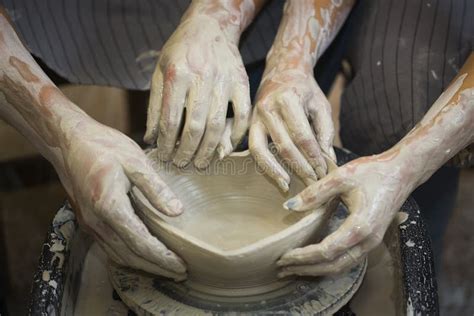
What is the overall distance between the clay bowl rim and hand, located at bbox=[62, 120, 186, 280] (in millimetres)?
21

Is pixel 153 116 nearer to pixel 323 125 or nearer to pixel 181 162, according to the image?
pixel 181 162

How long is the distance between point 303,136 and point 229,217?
0.74ft

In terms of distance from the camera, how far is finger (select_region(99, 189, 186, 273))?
117 cm

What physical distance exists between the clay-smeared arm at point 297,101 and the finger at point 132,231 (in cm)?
27

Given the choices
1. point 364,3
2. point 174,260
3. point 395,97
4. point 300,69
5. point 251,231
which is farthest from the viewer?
point 364,3

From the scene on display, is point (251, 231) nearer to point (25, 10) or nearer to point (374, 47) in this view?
point (374, 47)

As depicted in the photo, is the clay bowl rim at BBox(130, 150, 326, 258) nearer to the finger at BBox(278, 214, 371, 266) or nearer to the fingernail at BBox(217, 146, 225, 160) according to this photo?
the finger at BBox(278, 214, 371, 266)

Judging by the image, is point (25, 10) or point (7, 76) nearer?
point (7, 76)

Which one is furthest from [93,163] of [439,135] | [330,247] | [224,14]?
[439,135]

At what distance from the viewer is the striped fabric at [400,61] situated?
1636mm

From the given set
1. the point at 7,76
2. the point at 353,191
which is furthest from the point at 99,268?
the point at 353,191

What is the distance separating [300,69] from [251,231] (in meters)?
0.37

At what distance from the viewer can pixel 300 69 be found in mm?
1509

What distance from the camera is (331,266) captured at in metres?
1.23
